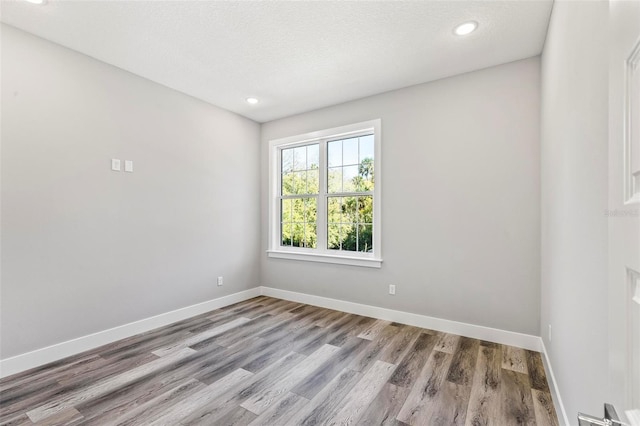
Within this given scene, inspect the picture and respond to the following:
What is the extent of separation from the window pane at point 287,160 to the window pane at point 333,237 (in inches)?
45.7

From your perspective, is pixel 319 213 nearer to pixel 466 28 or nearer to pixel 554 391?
pixel 466 28

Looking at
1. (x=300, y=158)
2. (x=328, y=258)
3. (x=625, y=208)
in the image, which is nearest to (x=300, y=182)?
(x=300, y=158)

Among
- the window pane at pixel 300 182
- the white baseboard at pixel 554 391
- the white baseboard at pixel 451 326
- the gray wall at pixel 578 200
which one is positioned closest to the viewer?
the gray wall at pixel 578 200

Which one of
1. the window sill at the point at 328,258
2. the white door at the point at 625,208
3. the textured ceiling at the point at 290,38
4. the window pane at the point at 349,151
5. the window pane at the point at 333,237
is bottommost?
the window sill at the point at 328,258

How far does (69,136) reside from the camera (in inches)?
103

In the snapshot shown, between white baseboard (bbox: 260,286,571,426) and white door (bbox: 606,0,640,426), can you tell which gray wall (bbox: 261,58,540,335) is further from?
white door (bbox: 606,0,640,426)

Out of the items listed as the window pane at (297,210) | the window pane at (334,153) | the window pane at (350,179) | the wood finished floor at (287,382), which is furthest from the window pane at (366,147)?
the wood finished floor at (287,382)

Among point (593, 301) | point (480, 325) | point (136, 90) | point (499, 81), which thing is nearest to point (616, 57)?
point (593, 301)

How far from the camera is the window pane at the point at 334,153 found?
3.96 meters

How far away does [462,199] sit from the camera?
3006mm

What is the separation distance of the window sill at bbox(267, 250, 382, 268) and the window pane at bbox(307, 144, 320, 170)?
1.26m

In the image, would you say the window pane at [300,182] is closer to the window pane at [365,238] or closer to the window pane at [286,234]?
the window pane at [286,234]

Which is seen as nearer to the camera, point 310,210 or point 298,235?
point 310,210

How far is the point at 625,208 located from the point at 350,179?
3362 millimetres
